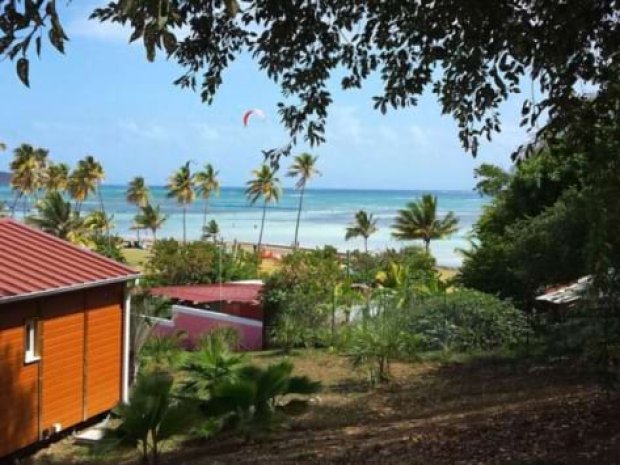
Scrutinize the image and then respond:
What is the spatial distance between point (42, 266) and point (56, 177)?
59.2m

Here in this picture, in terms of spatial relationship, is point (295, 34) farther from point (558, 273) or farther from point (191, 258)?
point (191, 258)

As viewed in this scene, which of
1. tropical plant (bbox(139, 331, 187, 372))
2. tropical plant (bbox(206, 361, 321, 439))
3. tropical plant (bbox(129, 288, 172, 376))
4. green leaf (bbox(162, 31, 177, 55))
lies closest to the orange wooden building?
tropical plant (bbox(129, 288, 172, 376))

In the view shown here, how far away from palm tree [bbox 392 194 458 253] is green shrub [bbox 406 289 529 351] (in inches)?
1178

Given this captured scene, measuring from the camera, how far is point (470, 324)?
1953cm

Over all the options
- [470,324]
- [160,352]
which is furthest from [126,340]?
[470,324]

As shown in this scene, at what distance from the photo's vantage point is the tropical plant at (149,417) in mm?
7707

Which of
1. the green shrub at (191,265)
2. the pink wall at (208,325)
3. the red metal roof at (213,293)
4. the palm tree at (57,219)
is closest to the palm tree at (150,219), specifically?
the palm tree at (57,219)

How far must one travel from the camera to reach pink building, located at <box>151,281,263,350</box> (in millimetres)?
24531

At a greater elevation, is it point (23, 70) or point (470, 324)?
point (23, 70)

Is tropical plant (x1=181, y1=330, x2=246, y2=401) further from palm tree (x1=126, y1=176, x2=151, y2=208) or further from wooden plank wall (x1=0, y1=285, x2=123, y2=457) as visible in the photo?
palm tree (x1=126, y1=176, x2=151, y2=208)

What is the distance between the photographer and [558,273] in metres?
15.8

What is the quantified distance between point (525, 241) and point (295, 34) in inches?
415

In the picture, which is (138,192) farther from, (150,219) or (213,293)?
(213,293)

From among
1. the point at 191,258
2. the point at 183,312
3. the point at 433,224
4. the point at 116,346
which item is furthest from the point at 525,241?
the point at 433,224
